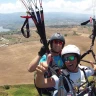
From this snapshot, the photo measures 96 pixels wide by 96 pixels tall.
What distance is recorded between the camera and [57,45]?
20.2ft

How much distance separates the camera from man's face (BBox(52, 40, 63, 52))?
6047mm

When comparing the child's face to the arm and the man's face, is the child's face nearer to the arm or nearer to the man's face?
the arm

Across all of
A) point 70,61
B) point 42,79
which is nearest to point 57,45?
point 70,61

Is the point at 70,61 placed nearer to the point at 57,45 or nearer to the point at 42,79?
the point at 42,79

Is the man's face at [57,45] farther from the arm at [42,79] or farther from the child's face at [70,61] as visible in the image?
the arm at [42,79]

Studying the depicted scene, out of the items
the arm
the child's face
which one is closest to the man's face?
the child's face

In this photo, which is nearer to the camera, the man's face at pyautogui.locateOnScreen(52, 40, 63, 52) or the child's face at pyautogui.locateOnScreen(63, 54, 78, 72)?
the child's face at pyautogui.locateOnScreen(63, 54, 78, 72)

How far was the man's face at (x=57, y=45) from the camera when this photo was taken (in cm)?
605

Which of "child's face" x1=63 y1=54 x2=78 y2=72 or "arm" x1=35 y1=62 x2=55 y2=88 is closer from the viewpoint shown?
"arm" x1=35 y1=62 x2=55 y2=88

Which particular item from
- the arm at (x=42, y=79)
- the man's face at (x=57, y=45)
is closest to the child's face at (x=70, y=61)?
the arm at (x=42, y=79)

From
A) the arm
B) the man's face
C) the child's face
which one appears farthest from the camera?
the man's face

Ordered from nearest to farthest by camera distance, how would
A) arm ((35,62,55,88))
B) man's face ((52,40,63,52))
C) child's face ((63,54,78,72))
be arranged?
arm ((35,62,55,88)), child's face ((63,54,78,72)), man's face ((52,40,63,52))

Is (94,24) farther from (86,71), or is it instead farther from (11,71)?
(11,71)

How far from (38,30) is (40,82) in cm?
172
